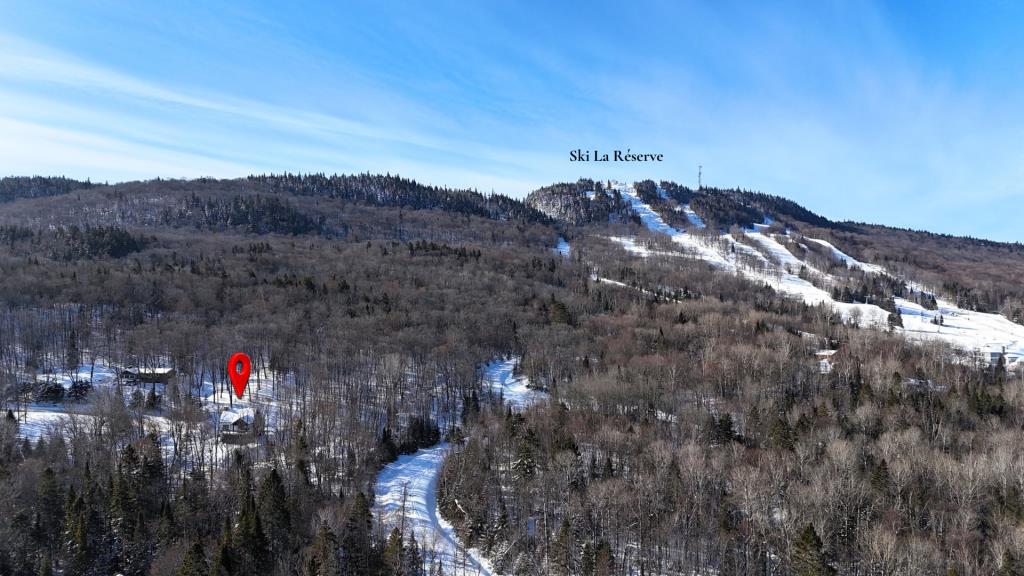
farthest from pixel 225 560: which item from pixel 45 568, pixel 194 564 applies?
pixel 45 568

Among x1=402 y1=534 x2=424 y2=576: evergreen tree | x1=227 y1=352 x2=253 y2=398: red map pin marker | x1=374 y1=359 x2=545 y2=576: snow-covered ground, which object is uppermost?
x1=227 y1=352 x2=253 y2=398: red map pin marker

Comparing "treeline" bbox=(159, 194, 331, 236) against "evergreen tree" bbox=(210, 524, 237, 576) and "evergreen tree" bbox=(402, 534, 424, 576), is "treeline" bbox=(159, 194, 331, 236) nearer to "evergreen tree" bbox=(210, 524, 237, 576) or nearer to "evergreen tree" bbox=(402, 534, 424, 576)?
"evergreen tree" bbox=(210, 524, 237, 576)

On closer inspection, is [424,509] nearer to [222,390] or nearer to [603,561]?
[603,561]

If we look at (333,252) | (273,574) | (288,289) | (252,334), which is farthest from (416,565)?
(333,252)

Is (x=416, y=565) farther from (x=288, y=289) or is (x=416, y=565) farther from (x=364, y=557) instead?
(x=288, y=289)

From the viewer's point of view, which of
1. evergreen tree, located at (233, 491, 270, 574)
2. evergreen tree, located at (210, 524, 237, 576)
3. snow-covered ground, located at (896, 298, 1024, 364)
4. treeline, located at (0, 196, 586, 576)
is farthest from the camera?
snow-covered ground, located at (896, 298, 1024, 364)

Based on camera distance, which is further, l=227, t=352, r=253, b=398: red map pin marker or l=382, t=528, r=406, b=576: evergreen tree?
l=227, t=352, r=253, b=398: red map pin marker

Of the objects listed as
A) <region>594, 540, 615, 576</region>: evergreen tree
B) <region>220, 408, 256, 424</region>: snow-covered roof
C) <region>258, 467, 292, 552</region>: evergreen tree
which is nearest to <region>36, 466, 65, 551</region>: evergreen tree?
<region>258, 467, 292, 552</region>: evergreen tree

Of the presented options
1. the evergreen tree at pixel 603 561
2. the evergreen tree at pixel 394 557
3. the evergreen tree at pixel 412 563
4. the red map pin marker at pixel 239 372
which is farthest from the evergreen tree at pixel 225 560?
the red map pin marker at pixel 239 372
